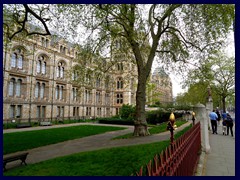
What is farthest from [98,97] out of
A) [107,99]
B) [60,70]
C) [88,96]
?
[60,70]

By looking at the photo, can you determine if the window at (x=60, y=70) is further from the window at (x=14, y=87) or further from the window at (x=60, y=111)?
the window at (x=14, y=87)

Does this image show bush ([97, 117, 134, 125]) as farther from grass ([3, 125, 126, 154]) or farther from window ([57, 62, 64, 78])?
grass ([3, 125, 126, 154])

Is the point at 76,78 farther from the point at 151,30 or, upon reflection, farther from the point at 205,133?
the point at 205,133

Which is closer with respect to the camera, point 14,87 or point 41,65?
point 14,87

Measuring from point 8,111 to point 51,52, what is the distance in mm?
12336

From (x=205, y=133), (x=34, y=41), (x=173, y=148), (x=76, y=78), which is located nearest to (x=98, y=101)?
(x=34, y=41)

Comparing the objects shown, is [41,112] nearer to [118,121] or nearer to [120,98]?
[118,121]

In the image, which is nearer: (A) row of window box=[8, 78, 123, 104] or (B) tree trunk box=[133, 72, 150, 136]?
(B) tree trunk box=[133, 72, 150, 136]

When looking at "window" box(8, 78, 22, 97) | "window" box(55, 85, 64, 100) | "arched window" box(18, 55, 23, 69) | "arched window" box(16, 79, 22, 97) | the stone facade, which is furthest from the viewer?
"window" box(55, 85, 64, 100)

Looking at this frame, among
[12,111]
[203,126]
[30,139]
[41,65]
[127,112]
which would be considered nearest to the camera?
[203,126]

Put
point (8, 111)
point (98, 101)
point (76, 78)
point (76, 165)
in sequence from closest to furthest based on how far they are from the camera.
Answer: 1. point (76, 165)
2. point (76, 78)
3. point (8, 111)
4. point (98, 101)

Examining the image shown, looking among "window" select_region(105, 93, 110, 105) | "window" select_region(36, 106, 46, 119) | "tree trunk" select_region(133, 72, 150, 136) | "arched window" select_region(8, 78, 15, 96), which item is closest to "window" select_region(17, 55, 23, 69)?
"arched window" select_region(8, 78, 15, 96)

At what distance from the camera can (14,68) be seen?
27.3 m

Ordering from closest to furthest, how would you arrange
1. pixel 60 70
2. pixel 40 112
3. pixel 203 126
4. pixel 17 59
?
pixel 203 126 < pixel 17 59 < pixel 40 112 < pixel 60 70
